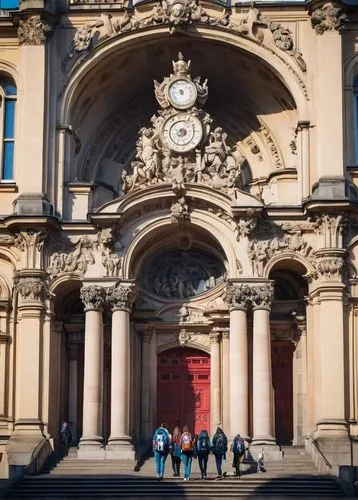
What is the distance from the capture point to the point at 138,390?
41.8 m

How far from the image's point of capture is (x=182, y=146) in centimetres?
4088

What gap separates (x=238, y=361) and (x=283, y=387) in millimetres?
3537

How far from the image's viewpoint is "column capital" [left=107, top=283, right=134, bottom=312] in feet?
130

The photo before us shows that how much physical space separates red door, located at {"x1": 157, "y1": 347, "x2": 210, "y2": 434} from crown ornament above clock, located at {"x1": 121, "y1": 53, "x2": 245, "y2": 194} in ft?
19.2

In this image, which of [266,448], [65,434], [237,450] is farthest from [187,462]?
[65,434]

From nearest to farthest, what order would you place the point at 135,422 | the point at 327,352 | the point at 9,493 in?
the point at 9,493 < the point at 327,352 < the point at 135,422

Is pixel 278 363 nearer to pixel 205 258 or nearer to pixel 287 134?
pixel 205 258

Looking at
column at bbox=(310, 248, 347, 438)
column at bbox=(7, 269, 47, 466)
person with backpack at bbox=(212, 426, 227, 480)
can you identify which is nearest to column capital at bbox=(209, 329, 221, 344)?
column at bbox=(310, 248, 347, 438)

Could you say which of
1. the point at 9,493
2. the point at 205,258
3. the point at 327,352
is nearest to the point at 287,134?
the point at 205,258

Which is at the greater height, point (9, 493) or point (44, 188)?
Result: point (44, 188)

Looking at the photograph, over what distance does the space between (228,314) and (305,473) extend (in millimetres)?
6318

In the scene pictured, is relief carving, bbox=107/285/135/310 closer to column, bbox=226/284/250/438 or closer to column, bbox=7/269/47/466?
column, bbox=7/269/47/466

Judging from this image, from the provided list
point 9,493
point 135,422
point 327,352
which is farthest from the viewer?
point 135,422

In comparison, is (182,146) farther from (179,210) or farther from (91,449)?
(91,449)
